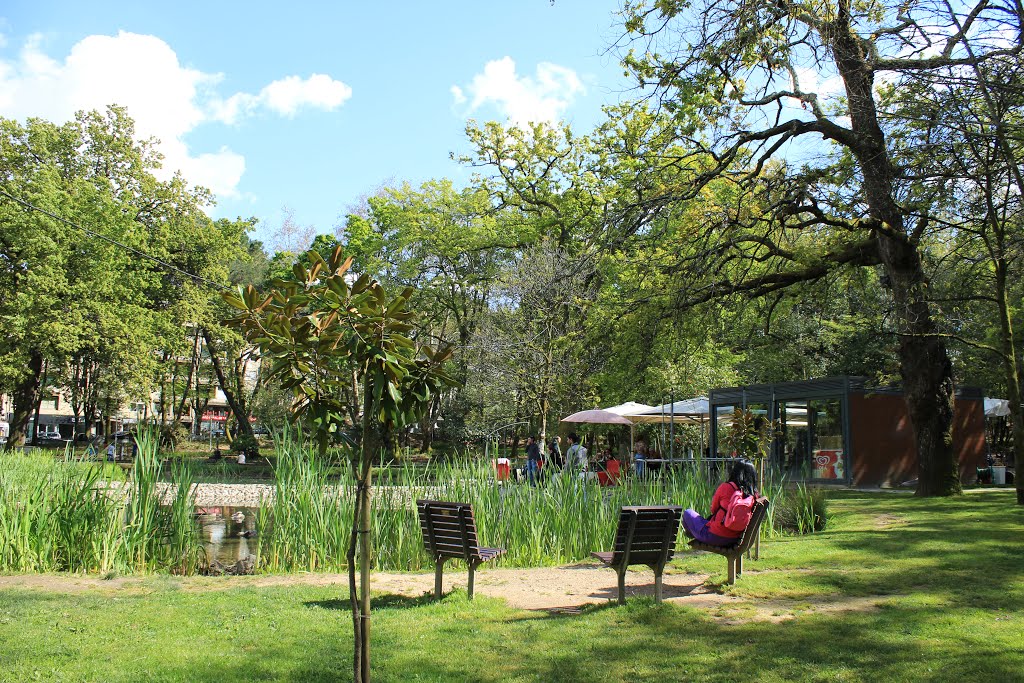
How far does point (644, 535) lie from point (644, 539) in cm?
3

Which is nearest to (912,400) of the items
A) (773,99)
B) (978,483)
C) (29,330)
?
(773,99)

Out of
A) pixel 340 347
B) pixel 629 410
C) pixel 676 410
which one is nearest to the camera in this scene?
pixel 340 347

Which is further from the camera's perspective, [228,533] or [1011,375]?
[228,533]

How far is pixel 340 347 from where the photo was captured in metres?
3.54

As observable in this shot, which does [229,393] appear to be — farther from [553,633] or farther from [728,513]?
[553,633]

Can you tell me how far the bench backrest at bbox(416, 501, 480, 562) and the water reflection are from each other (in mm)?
3035

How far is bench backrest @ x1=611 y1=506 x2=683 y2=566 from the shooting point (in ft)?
20.8

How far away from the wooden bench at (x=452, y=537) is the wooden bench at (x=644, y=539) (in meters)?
1.09

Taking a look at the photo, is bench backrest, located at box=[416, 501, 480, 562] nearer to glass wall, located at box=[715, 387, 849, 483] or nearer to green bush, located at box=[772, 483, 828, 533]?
green bush, located at box=[772, 483, 828, 533]

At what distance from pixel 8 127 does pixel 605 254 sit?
28050 millimetres

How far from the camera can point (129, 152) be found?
3494 centimetres

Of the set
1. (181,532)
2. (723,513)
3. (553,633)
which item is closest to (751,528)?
(723,513)

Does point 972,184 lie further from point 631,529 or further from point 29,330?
Answer: point 29,330

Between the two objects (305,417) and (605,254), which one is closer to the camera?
(305,417)
